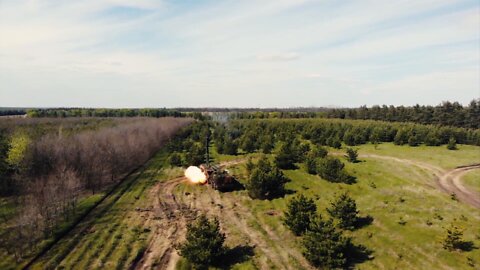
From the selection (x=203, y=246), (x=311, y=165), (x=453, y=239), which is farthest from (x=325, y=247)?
(x=311, y=165)

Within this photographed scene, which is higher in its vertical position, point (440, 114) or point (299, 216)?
point (440, 114)

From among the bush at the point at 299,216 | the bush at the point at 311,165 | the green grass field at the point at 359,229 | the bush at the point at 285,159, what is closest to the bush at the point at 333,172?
the green grass field at the point at 359,229

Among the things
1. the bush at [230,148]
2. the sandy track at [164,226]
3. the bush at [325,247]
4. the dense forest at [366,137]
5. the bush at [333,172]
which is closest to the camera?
the bush at [325,247]

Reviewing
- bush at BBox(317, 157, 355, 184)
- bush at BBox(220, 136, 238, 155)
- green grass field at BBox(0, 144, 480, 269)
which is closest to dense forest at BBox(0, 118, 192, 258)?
green grass field at BBox(0, 144, 480, 269)

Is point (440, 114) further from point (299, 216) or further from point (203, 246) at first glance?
point (203, 246)

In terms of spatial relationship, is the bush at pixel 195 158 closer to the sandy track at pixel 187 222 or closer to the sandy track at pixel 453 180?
the sandy track at pixel 187 222

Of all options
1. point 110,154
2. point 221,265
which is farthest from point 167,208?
point 110,154
